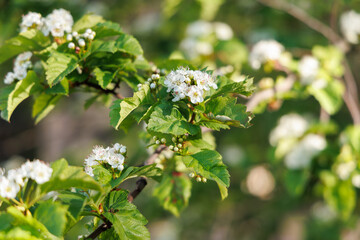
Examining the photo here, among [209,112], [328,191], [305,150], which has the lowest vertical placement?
[328,191]

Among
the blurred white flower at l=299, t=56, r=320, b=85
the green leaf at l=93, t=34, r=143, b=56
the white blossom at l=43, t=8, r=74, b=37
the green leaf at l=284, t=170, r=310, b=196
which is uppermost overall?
the white blossom at l=43, t=8, r=74, b=37

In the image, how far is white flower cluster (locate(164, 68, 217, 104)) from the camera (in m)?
1.17

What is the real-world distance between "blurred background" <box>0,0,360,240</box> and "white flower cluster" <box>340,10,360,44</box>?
0.10m

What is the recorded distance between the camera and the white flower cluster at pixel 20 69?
1.50 meters

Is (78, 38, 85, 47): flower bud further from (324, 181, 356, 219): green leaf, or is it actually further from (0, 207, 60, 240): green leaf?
(324, 181, 356, 219): green leaf

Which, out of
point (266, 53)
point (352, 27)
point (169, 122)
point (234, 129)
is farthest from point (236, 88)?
point (234, 129)

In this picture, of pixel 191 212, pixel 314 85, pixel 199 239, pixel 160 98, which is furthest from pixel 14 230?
pixel 199 239

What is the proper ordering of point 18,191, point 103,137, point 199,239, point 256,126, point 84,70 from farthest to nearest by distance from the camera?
point 103,137 → point 199,239 → point 256,126 → point 84,70 → point 18,191

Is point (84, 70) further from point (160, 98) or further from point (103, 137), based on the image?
point (103, 137)

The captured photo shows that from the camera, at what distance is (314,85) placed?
8.12 ft

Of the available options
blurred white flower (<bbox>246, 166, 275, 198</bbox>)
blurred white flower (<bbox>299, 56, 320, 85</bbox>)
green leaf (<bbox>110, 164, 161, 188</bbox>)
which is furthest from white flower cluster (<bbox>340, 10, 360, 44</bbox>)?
green leaf (<bbox>110, 164, 161, 188</bbox>)

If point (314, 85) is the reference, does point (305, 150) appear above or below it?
below

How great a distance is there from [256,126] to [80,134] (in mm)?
5303

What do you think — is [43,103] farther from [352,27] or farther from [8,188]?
[352,27]
